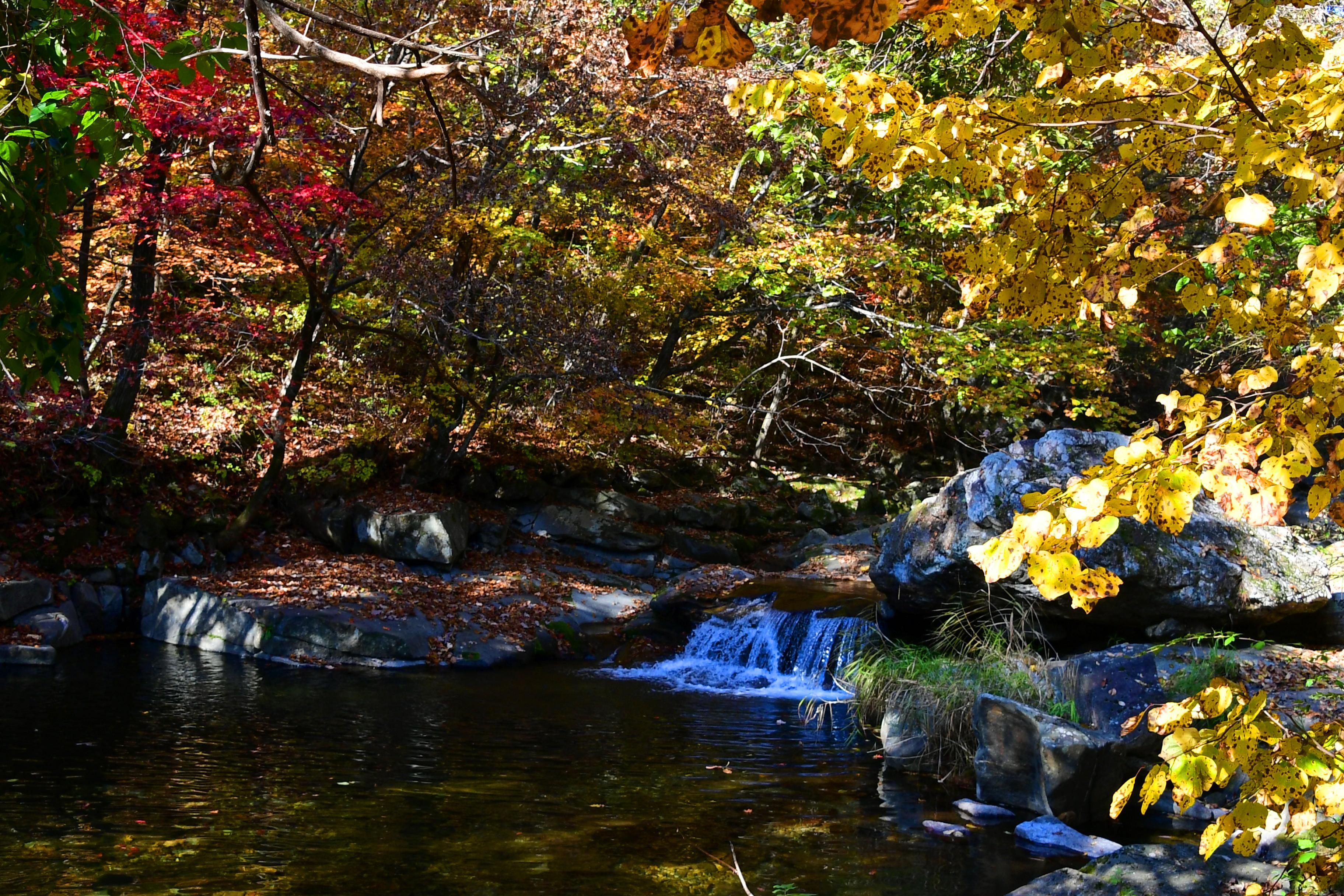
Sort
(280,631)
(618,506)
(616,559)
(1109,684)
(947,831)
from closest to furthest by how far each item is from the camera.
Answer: (947,831), (1109,684), (280,631), (616,559), (618,506)

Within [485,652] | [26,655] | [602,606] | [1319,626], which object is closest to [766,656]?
[602,606]

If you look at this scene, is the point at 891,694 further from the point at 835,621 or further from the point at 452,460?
the point at 452,460

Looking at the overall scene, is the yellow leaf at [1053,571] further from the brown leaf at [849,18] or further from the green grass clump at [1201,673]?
the green grass clump at [1201,673]

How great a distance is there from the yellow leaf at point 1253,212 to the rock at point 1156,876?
138 inches

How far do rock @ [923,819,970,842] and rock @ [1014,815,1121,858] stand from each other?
1.02ft

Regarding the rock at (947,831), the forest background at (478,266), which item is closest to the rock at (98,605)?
the forest background at (478,266)

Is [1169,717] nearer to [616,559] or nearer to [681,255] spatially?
[681,255]

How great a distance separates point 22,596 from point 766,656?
25.6 ft

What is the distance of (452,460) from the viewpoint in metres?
15.1

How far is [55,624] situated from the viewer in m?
10.2

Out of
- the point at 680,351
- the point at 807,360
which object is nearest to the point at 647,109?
the point at 807,360

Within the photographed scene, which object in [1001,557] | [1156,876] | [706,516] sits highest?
[706,516]

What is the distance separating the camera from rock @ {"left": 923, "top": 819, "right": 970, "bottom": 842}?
582 centimetres

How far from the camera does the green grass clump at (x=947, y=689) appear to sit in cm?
712
